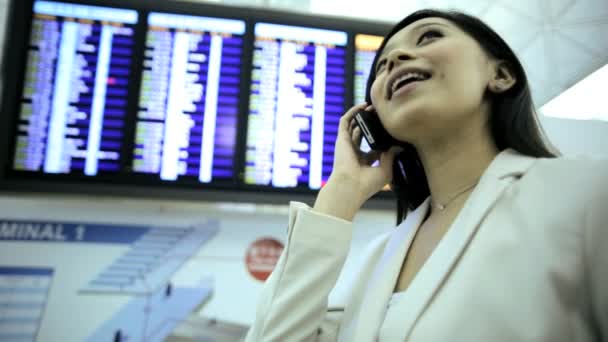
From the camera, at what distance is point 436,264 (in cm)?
67

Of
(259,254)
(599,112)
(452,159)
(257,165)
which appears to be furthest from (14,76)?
(599,112)

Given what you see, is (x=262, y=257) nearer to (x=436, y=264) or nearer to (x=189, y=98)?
(x=189, y=98)

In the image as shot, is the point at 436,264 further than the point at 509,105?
No

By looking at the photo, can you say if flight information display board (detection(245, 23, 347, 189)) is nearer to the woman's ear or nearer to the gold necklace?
the gold necklace

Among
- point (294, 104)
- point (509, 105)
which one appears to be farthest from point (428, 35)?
point (294, 104)

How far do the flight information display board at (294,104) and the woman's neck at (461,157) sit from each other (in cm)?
76

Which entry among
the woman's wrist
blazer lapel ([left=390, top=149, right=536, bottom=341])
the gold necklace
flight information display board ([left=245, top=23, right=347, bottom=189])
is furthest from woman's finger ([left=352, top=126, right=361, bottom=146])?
flight information display board ([left=245, top=23, right=347, bottom=189])

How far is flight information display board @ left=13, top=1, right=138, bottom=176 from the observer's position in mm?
1534

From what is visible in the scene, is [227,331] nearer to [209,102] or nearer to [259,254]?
[259,254]

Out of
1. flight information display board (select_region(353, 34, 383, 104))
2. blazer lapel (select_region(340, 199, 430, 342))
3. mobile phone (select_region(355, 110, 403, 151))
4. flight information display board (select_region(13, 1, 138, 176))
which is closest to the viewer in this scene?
blazer lapel (select_region(340, 199, 430, 342))

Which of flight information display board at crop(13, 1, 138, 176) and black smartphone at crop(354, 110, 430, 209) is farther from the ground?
flight information display board at crop(13, 1, 138, 176)

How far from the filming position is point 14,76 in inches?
61.6

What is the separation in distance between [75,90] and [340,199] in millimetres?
1182

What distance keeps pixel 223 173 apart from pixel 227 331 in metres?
0.56
